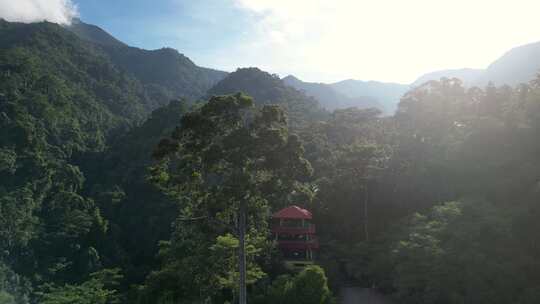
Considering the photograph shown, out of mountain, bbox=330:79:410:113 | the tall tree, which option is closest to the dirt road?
the tall tree

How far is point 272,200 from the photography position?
13.9 metres

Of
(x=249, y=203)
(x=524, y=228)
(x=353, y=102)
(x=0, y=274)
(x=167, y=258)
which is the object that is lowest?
(x=0, y=274)

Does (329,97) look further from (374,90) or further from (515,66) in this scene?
(515,66)

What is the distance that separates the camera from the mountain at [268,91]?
69.8 m

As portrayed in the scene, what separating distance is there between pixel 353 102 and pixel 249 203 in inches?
4072

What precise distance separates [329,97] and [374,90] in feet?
68.9

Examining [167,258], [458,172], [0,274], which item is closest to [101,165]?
[0,274]

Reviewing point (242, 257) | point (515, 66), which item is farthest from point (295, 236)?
point (515, 66)

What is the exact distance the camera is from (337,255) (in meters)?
23.1

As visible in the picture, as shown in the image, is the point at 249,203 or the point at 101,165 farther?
the point at 101,165

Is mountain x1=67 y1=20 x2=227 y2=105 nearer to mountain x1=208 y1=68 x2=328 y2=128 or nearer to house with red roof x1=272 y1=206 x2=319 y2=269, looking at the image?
mountain x1=208 y1=68 x2=328 y2=128

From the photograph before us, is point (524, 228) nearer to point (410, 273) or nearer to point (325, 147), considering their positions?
point (410, 273)

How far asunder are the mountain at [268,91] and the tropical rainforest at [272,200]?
17.2m

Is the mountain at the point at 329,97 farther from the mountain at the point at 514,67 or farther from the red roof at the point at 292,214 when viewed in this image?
the red roof at the point at 292,214
